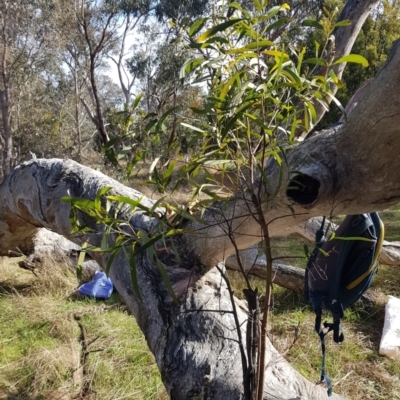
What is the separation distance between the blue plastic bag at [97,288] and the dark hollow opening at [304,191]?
3236mm

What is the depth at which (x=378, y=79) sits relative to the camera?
48.4 inches

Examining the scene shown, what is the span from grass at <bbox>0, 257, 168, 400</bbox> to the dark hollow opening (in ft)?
6.21

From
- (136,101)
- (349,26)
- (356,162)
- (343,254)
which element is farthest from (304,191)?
(349,26)

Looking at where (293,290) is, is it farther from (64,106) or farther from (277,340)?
(64,106)

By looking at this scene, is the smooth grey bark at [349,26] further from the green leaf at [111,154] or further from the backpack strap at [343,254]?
the green leaf at [111,154]

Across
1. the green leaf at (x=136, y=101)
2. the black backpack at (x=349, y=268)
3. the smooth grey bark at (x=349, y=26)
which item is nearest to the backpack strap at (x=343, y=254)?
the black backpack at (x=349, y=268)

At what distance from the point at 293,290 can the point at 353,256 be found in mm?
2453

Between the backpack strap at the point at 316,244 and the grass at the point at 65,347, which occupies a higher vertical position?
the backpack strap at the point at 316,244

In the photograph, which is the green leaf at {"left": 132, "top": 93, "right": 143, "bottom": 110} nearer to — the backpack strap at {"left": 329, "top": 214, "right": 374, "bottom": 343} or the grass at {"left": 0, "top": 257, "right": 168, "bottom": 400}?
the backpack strap at {"left": 329, "top": 214, "right": 374, "bottom": 343}

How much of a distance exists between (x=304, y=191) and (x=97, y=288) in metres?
3.34

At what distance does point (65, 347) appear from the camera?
3191 millimetres

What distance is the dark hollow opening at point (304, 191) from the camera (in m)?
1.34

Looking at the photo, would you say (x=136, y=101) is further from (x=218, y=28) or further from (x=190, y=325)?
(x=190, y=325)

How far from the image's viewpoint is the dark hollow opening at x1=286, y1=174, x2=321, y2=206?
4.39 feet
